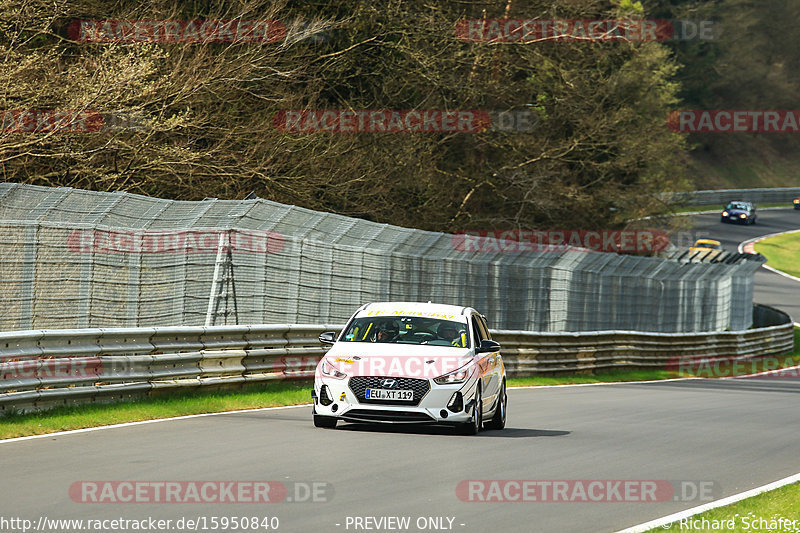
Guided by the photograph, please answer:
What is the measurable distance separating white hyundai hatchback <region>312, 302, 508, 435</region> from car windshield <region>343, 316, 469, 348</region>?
0.04 ft

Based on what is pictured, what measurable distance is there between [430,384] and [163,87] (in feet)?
42.9

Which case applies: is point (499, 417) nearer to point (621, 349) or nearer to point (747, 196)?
point (621, 349)

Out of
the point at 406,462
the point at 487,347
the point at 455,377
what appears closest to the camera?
the point at 406,462

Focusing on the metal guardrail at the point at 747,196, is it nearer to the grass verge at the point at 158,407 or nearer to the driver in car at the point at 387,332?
the grass verge at the point at 158,407

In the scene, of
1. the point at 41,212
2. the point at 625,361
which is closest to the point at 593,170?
the point at 625,361

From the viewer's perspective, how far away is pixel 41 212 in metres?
17.2

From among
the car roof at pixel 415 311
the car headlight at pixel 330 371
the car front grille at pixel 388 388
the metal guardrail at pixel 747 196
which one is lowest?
the car front grille at pixel 388 388

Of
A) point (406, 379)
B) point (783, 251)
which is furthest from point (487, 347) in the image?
point (783, 251)

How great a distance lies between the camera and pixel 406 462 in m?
11.1

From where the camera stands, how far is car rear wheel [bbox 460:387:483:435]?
45.0ft

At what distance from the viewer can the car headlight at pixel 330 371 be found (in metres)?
13.4

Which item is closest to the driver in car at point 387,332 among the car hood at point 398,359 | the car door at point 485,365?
the car hood at point 398,359

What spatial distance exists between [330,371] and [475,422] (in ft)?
5.58

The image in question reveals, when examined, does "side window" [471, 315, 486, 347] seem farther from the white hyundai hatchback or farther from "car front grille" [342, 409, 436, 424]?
"car front grille" [342, 409, 436, 424]
